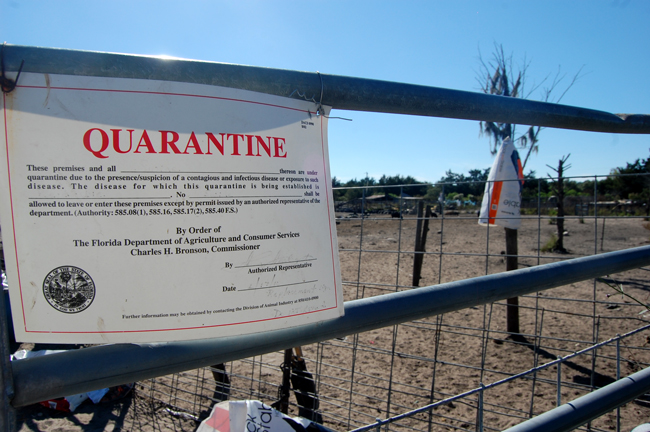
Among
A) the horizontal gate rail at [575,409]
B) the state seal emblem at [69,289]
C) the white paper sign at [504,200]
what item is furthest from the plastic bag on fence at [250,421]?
the white paper sign at [504,200]

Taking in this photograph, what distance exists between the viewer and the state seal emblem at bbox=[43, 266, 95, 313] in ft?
1.89

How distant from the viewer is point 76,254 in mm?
572

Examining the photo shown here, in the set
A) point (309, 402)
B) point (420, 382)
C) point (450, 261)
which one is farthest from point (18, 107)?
point (450, 261)

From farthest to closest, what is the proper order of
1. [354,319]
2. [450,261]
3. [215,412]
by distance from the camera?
[450,261]
[215,412]
[354,319]

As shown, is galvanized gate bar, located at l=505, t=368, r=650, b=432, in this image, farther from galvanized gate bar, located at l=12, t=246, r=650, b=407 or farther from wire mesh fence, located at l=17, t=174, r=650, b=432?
wire mesh fence, located at l=17, t=174, r=650, b=432

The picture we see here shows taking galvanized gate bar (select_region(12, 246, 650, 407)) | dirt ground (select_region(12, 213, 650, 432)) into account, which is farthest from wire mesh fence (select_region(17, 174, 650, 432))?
galvanized gate bar (select_region(12, 246, 650, 407))

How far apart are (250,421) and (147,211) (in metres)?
1.17

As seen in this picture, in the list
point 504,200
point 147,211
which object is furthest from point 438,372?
point 147,211

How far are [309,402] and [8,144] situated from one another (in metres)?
3.05

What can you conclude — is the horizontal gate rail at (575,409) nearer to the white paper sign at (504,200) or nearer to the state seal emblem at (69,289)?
the state seal emblem at (69,289)

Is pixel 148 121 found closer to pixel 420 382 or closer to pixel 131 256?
pixel 131 256

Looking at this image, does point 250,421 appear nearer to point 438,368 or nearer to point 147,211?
point 147,211

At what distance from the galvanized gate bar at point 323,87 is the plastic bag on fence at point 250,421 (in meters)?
1.11

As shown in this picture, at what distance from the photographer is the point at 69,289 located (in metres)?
0.58
